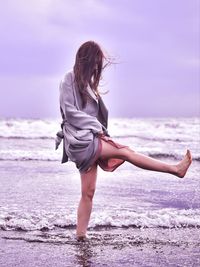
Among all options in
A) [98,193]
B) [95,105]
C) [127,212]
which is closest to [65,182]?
[98,193]

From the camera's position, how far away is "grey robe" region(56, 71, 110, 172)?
4.68 meters

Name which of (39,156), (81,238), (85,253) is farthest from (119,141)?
(85,253)

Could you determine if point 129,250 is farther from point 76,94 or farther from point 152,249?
point 76,94

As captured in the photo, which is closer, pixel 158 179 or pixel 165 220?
pixel 165 220

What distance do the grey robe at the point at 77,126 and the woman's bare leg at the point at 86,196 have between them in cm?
13

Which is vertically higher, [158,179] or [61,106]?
[61,106]

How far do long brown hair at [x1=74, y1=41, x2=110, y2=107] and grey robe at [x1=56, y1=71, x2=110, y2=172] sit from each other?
0.05m

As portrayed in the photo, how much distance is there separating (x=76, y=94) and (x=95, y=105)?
0.75ft

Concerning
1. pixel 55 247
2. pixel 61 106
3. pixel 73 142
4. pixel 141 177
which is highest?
pixel 61 106

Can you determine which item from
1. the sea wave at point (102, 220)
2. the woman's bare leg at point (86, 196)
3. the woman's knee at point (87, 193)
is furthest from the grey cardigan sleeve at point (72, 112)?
the sea wave at point (102, 220)

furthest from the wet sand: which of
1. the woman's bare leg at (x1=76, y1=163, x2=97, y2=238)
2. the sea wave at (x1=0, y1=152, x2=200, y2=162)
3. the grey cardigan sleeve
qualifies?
the sea wave at (x1=0, y1=152, x2=200, y2=162)

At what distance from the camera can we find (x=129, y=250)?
4551 millimetres

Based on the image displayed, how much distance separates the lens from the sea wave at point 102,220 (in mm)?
5672

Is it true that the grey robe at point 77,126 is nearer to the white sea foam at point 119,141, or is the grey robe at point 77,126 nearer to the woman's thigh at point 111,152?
the woman's thigh at point 111,152
